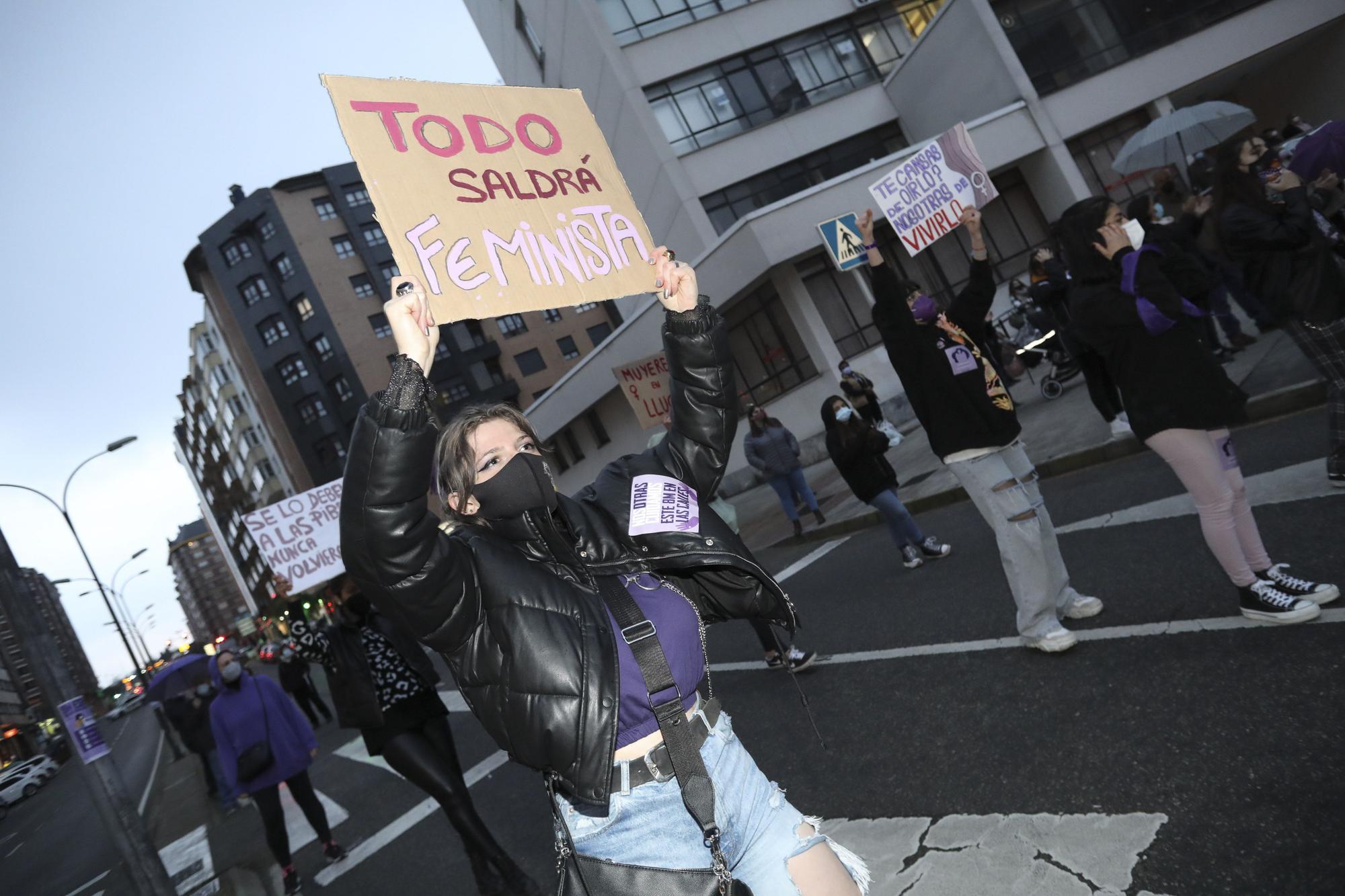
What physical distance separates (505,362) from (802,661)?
161 ft

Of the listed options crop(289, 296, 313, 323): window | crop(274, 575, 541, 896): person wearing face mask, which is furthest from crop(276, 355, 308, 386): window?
crop(274, 575, 541, 896): person wearing face mask

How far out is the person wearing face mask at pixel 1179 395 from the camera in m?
3.67

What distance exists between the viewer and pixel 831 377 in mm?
19281

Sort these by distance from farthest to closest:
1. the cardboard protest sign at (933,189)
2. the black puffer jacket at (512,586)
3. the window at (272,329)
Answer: the window at (272,329) < the cardboard protest sign at (933,189) < the black puffer jacket at (512,586)

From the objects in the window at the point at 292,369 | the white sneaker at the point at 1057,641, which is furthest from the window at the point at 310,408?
the white sneaker at the point at 1057,641

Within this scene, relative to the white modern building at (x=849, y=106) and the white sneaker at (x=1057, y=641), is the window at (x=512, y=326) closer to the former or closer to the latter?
the white modern building at (x=849, y=106)

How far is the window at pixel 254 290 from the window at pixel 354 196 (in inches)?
307

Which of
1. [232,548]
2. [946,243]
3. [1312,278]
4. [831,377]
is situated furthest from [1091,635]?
[232,548]

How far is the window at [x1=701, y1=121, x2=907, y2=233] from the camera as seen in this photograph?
22141 mm

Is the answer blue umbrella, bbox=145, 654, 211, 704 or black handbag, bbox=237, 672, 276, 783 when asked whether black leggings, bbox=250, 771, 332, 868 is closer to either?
black handbag, bbox=237, 672, 276, 783

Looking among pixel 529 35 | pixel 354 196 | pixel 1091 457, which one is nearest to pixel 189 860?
pixel 1091 457

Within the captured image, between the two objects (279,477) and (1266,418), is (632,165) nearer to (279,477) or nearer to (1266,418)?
(1266,418)

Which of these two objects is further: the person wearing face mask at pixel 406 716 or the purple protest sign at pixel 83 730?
the purple protest sign at pixel 83 730

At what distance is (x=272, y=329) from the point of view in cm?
5531
